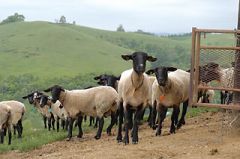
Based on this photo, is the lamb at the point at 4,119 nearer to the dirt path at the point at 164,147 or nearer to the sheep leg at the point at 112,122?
the dirt path at the point at 164,147

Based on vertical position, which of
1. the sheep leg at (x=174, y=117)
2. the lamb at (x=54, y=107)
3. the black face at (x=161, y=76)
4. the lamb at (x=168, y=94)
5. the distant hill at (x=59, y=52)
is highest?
the black face at (x=161, y=76)

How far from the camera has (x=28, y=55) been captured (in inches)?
4688

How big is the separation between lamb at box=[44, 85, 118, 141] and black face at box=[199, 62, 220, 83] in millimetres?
4224

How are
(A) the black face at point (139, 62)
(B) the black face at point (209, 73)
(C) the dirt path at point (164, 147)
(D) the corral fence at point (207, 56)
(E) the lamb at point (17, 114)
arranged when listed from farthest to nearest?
(E) the lamb at point (17, 114), (A) the black face at point (139, 62), (B) the black face at point (209, 73), (D) the corral fence at point (207, 56), (C) the dirt path at point (164, 147)

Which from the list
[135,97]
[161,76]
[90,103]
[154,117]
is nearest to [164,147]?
[135,97]

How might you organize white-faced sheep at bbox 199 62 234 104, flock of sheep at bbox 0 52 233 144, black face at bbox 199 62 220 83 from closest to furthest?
black face at bbox 199 62 220 83 < white-faced sheep at bbox 199 62 234 104 < flock of sheep at bbox 0 52 233 144

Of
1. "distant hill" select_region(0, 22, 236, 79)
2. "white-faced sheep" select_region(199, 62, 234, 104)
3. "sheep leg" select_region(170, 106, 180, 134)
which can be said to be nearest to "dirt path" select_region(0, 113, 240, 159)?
"sheep leg" select_region(170, 106, 180, 134)

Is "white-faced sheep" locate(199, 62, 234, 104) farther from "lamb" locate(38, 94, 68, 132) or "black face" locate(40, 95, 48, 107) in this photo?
"black face" locate(40, 95, 48, 107)

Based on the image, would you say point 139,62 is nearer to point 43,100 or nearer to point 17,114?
point 17,114

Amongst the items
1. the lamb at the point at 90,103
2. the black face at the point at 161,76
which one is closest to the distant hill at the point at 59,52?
the lamb at the point at 90,103

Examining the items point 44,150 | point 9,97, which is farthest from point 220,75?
point 9,97

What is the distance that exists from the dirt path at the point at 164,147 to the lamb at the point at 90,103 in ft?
4.37

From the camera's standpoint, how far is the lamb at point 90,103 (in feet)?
57.7

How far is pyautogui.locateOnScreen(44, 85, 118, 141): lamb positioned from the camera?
1758 cm
